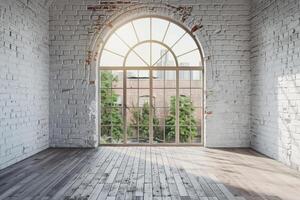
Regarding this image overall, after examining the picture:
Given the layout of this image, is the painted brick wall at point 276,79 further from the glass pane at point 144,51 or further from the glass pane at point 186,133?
the glass pane at point 144,51

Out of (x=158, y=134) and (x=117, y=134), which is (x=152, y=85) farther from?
(x=117, y=134)

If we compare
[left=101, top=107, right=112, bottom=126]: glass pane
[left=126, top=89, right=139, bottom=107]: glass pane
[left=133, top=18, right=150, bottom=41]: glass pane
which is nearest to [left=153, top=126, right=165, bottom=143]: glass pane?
[left=126, top=89, right=139, bottom=107]: glass pane

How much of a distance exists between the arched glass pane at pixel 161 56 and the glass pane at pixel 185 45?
17cm

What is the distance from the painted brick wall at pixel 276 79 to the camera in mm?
4484

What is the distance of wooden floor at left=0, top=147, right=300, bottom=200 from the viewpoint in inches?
127

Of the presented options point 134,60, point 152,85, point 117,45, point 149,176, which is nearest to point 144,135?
point 152,85

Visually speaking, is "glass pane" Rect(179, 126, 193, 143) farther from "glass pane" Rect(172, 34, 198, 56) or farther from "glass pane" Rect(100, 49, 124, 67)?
"glass pane" Rect(100, 49, 124, 67)

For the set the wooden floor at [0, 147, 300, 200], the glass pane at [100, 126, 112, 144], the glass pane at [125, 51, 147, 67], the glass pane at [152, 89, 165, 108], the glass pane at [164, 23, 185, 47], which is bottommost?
the wooden floor at [0, 147, 300, 200]

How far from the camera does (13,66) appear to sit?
15.7 feet

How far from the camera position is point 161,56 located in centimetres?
657

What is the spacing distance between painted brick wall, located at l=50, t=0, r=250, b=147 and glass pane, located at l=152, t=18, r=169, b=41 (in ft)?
2.39

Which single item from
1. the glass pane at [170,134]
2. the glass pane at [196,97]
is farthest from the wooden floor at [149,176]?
the glass pane at [196,97]

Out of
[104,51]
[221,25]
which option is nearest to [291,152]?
[221,25]

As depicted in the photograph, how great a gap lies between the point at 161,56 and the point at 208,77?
1.13 metres
